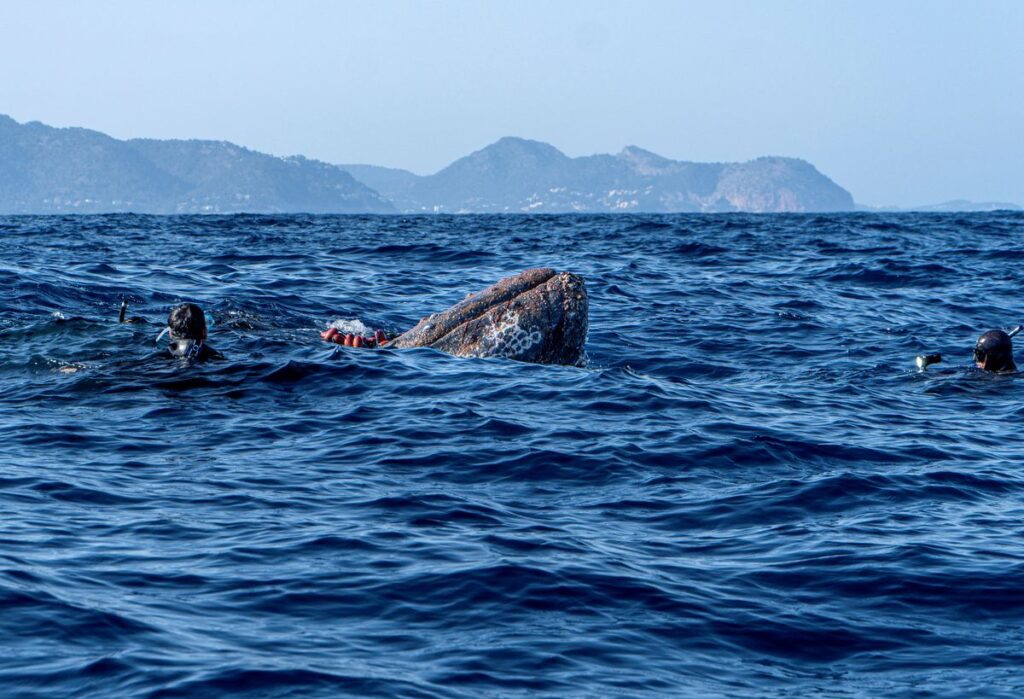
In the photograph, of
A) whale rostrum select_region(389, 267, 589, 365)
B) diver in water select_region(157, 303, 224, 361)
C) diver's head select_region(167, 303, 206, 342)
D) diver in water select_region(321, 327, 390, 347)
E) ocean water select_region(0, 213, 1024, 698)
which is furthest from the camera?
diver in water select_region(321, 327, 390, 347)

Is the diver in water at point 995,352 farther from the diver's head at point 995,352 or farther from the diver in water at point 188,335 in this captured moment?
the diver in water at point 188,335

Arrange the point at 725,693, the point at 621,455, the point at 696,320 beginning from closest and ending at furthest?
the point at 725,693, the point at 621,455, the point at 696,320

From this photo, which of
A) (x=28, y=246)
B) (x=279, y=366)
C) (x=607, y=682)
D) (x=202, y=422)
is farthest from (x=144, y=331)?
(x=28, y=246)

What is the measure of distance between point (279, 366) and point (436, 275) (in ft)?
55.6

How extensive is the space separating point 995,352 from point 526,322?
728 centimetres

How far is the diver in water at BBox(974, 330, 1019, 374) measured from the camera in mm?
19016

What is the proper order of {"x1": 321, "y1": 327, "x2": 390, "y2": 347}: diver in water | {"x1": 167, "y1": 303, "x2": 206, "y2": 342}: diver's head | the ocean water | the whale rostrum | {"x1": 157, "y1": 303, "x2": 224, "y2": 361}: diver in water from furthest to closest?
{"x1": 321, "y1": 327, "x2": 390, "y2": 347}: diver in water
the whale rostrum
{"x1": 167, "y1": 303, "x2": 206, "y2": 342}: diver's head
{"x1": 157, "y1": 303, "x2": 224, "y2": 361}: diver in water
the ocean water

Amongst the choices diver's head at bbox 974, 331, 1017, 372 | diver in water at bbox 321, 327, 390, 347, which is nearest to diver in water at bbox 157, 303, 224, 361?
diver in water at bbox 321, 327, 390, 347

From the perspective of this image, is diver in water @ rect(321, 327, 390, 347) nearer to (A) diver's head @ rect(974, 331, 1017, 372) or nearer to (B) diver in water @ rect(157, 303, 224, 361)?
(B) diver in water @ rect(157, 303, 224, 361)

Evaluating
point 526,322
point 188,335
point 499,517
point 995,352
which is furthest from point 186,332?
point 995,352

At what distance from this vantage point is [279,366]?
17.0 m

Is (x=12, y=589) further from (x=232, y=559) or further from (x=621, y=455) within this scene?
(x=621, y=455)

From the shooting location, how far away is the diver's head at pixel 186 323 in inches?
689

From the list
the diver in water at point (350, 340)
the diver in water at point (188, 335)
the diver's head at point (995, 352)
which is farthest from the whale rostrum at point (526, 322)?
the diver's head at point (995, 352)
